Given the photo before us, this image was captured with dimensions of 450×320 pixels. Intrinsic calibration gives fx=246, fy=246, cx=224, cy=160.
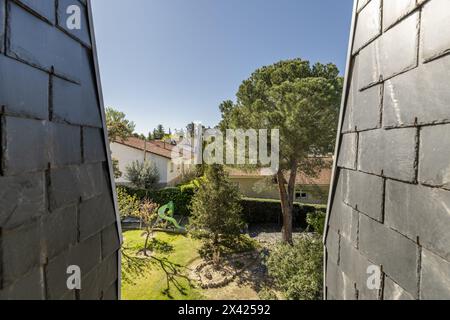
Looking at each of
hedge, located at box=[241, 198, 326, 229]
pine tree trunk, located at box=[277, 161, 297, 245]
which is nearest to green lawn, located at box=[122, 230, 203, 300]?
pine tree trunk, located at box=[277, 161, 297, 245]

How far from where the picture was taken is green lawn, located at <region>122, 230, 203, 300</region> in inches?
316

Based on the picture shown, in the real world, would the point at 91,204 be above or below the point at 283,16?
below

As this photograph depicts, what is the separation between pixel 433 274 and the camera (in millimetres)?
851

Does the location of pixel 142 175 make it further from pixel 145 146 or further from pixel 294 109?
pixel 294 109

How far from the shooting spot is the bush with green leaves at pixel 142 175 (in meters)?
18.7

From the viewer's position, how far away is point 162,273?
9469 millimetres

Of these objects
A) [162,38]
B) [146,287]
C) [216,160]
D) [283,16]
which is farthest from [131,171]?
[283,16]

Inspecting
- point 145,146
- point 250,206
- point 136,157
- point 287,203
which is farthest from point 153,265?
point 145,146

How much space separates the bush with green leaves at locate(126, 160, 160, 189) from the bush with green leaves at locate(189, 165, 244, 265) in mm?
8535

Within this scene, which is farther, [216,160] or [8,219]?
[216,160]

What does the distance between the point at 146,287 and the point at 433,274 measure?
9251 mm

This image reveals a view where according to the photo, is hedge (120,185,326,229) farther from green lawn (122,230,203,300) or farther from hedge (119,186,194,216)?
green lawn (122,230,203,300)

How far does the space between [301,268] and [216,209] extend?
5099mm
